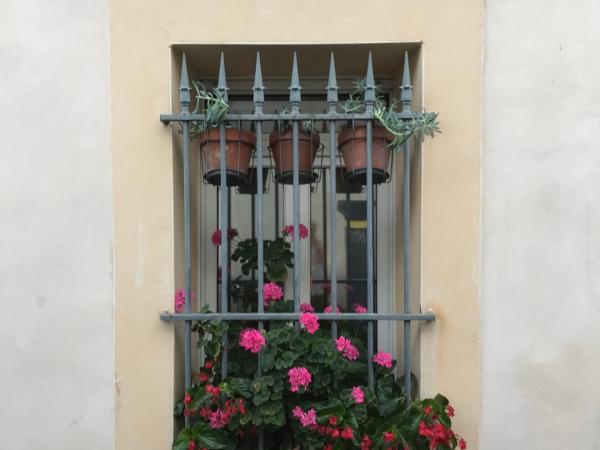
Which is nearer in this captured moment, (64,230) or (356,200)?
(64,230)

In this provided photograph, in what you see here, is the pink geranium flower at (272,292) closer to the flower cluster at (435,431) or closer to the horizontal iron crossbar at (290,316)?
the horizontal iron crossbar at (290,316)

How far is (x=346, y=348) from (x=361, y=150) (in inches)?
→ 34.7

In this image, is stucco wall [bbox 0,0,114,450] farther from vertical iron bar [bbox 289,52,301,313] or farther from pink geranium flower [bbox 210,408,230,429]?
vertical iron bar [bbox 289,52,301,313]

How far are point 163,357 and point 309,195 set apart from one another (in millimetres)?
1081

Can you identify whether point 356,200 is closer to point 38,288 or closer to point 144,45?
point 144,45

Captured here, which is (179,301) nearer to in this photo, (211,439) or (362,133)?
(211,439)

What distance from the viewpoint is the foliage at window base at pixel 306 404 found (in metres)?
2.12

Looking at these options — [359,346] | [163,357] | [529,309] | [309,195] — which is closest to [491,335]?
[529,309]

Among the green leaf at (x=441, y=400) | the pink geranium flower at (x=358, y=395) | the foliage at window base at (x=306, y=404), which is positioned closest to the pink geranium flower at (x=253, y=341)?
the foliage at window base at (x=306, y=404)

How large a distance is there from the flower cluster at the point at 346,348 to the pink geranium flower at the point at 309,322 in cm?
12

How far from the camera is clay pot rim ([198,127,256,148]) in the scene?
2.32 meters

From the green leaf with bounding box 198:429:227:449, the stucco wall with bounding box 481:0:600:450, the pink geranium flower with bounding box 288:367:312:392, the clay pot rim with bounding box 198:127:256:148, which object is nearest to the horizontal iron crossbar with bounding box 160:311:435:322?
the pink geranium flower with bounding box 288:367:312:392

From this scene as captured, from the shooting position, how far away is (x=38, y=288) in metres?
2.35

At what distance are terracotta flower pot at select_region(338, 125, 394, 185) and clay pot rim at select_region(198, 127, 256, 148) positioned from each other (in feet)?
1.37
